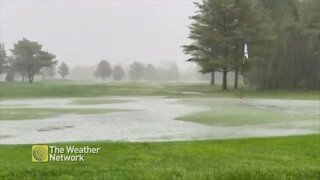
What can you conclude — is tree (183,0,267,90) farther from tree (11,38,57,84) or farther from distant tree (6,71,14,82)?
distant tree (6,71,14,82)

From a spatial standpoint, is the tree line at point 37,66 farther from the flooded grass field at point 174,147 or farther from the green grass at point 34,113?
the flooded grass field at point 174,147

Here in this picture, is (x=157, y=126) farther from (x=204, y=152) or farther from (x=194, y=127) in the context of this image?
(x=204, y=152)

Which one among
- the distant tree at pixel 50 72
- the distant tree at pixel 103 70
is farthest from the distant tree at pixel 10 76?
the distant tree at pixel 103 70

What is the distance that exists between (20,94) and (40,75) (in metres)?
8.52

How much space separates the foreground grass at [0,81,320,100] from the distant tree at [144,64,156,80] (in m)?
7.27

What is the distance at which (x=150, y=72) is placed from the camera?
55.7 m

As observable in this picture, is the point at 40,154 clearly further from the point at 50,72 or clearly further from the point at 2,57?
the point at 50,72

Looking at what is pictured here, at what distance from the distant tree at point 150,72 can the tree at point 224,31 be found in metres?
8.84

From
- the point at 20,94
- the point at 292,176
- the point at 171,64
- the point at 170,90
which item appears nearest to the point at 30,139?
the point at 292,176

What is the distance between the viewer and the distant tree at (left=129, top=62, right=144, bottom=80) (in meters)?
55.1

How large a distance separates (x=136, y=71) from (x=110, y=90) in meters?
15.4

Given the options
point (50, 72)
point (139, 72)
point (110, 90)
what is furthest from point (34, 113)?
point (139, 72)

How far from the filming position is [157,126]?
600 inches

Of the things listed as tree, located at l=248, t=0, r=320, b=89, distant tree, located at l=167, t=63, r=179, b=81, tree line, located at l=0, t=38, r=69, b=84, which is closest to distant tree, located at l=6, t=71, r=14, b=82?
tree line, located at l=0, t=38, r=69, b=84
